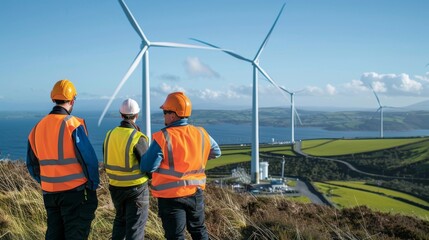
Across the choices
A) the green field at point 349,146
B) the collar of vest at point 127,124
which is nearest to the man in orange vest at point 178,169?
the collar of vest at point 127,124

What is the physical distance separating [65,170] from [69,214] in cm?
50

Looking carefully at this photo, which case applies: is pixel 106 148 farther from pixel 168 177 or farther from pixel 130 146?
pixel 168 177

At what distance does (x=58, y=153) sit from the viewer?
430 centimetres

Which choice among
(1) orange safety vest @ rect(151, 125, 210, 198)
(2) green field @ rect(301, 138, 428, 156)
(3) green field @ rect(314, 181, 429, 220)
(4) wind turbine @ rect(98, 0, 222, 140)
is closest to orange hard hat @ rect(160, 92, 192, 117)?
(1) orange safety vest @ rect(151, 125, 210, 198)

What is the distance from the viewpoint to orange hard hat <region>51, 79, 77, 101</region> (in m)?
4.45

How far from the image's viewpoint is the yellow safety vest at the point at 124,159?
473cm

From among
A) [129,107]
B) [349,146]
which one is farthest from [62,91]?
[349,146]

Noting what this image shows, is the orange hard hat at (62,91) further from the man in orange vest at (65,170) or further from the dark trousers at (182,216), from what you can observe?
the dark trousers at (182,216)

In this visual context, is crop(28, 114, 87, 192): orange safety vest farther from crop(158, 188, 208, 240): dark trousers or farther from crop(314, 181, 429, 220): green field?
crop(314, 181, 429, 220): green field

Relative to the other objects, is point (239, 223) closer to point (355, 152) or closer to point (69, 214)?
point (69, 214)

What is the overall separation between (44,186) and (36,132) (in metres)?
0.62

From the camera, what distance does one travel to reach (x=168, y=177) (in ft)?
14.0

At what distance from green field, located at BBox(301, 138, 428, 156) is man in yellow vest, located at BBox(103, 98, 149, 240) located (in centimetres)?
8639

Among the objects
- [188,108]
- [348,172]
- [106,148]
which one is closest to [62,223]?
[106,148]
